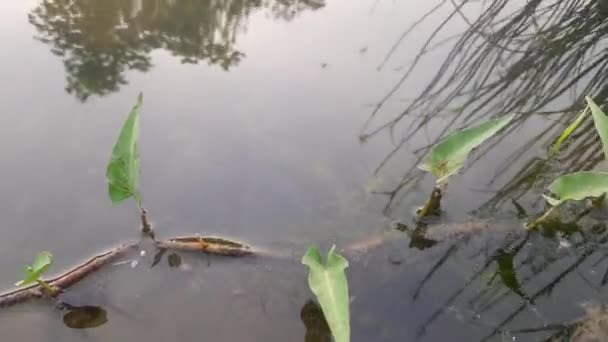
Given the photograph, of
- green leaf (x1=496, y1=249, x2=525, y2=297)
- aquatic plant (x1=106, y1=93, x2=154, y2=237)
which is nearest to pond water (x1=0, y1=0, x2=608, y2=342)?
green leaf (x1=496, y1=249, x2=525, y2=297)

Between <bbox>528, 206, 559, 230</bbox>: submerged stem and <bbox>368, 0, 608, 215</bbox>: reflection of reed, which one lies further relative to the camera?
<bbox>368, 0, 608, 215</bbox>: reflection of reed

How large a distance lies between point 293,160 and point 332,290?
47 centimetres

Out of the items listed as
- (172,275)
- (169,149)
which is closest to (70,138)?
(169,149)

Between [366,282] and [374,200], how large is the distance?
0.69ft

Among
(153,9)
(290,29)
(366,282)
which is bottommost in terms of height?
(366,282)

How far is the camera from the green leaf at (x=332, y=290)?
0.81m

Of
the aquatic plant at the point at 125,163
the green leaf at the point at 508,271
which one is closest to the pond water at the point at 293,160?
the green leaf at the point at 508,271

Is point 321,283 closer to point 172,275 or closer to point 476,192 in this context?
point 172,275

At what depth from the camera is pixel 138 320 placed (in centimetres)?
97

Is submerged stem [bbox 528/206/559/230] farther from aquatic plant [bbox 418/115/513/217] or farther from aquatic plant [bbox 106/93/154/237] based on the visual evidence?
aquatic plant [bbox 106/93/154/237]

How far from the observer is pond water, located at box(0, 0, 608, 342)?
101cm

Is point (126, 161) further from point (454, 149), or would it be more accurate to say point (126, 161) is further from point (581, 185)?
point (581, 185)

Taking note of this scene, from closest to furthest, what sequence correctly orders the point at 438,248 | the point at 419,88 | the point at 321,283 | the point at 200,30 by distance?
the point at 321,283
the point at 438,248
the point at 419,88
the point at 200,30

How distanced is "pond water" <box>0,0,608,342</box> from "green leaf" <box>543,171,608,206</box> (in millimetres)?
119
